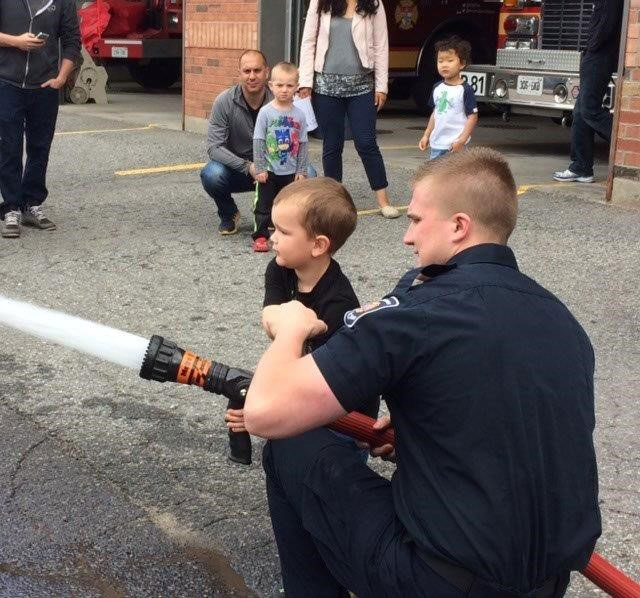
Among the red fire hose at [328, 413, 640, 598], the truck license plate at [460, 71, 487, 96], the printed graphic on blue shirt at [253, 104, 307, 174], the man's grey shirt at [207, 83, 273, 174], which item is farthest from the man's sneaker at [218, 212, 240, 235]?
the red fire hose at [328, 413, 640, 598]

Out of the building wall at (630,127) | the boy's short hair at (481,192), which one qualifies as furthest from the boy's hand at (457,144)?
the boy's short hair at (481,192)

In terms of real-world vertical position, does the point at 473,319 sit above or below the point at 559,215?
above

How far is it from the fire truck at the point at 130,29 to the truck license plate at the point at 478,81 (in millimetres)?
8846

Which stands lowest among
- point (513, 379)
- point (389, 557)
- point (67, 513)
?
point (67, 513)

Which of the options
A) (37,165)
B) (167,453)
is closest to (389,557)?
(167,453)

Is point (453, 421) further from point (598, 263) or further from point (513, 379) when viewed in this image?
point (598, 263)

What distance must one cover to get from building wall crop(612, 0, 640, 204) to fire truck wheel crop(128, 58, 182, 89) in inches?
525

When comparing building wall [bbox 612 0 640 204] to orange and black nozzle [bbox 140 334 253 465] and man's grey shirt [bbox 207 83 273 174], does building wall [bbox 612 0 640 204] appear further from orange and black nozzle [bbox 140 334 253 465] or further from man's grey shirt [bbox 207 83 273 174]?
orange and black nozzle [bbox 140 334 253 465]

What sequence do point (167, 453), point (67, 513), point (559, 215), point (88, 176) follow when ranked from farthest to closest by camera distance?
point (88, 176)
point (559, 215)
point (167, 453)
point (67, 513)

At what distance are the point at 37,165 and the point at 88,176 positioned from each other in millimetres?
2579

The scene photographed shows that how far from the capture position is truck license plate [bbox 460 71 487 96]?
10984 mm

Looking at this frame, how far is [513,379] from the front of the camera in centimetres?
211

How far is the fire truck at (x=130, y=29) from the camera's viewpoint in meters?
18.1

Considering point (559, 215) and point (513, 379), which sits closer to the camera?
point (513, 379)
